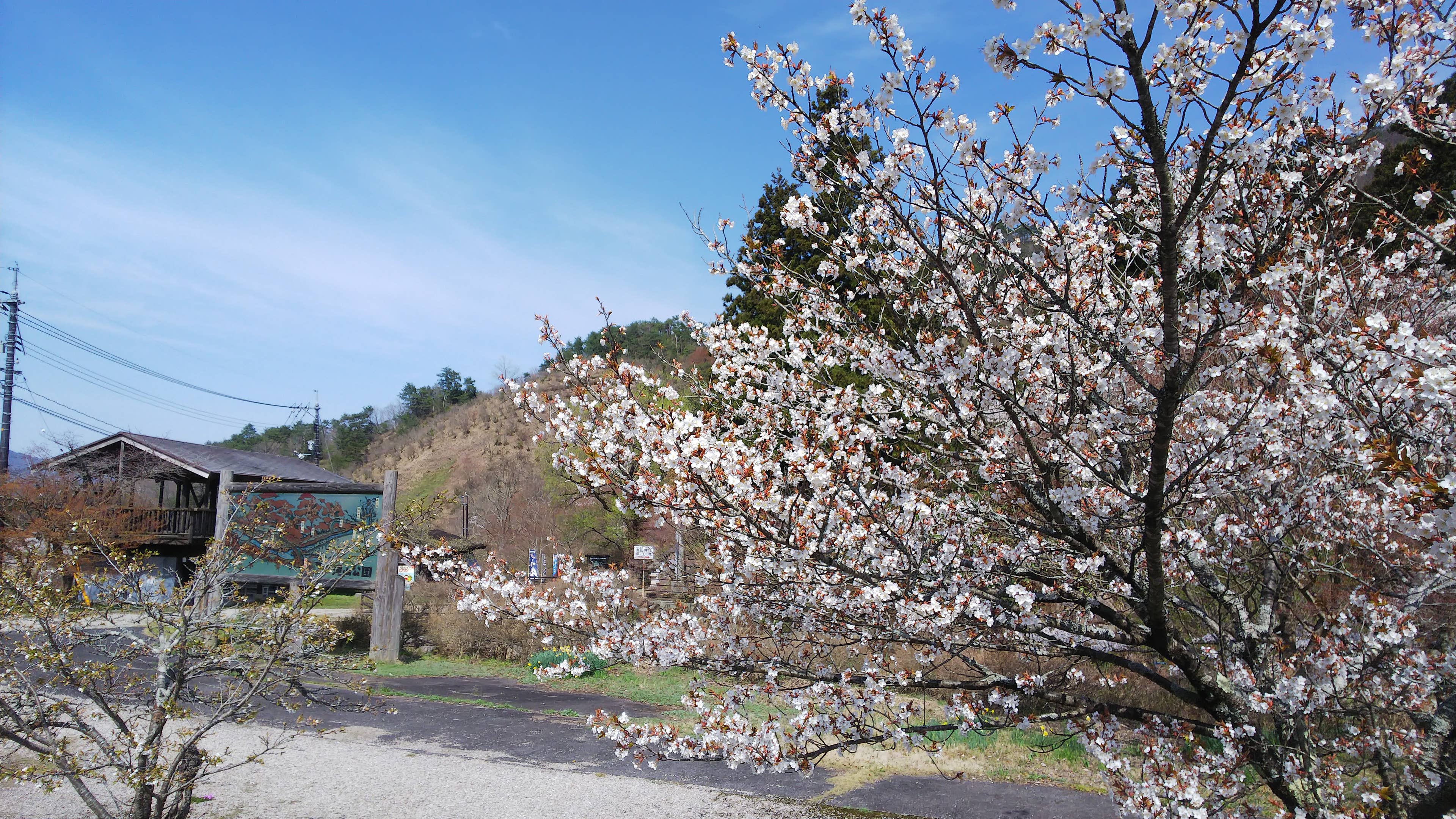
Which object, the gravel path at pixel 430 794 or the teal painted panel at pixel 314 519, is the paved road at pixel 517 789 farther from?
the teal painted panel at pixel 314 519

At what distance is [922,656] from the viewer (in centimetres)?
340

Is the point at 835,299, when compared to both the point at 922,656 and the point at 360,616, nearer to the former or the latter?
the point at 922,656

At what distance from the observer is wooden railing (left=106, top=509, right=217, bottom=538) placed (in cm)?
1847

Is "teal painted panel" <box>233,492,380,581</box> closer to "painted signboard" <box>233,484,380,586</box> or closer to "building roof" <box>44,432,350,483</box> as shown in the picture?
"painted signboard" <box>233,484,380,586</box>

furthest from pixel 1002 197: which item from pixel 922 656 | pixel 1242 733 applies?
pixel 1242 733

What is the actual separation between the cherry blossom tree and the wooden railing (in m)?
19.2

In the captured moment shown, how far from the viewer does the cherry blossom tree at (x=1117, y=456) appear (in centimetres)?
242

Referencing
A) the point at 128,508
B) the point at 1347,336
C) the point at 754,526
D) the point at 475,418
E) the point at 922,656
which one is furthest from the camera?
the point at 475,418

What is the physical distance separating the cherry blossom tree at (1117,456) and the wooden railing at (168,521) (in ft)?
63.0

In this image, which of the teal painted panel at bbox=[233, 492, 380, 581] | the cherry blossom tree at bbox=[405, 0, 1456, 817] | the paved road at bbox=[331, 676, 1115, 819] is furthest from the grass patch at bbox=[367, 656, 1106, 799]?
the teal painted panel at bbox=[233, 492, 380, 581]

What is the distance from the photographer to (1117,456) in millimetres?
3670

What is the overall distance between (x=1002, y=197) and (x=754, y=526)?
158 centimetres

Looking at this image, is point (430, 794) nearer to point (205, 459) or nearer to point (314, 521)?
point (314, 521)

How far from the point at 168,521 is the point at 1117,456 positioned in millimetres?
23639
